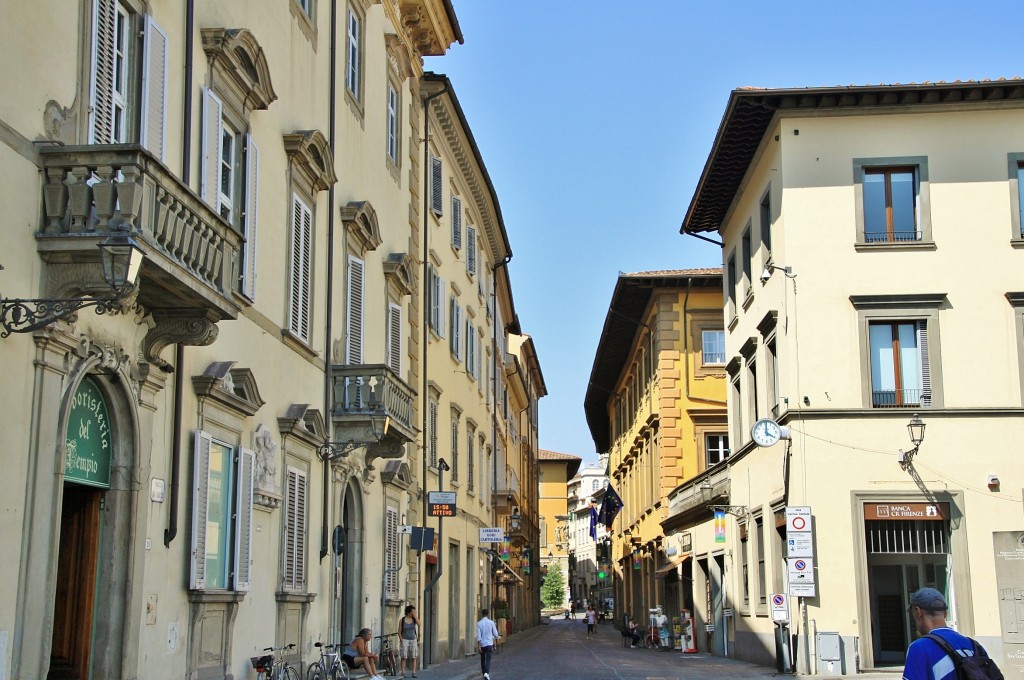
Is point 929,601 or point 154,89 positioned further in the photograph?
point 154,89

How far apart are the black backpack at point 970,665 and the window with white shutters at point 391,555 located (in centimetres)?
1855

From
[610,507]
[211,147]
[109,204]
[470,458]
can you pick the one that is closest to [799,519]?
[211,147]

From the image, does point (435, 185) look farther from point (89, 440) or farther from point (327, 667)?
point (89, 440)

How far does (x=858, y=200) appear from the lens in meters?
26.1

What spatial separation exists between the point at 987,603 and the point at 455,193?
61.1 ft

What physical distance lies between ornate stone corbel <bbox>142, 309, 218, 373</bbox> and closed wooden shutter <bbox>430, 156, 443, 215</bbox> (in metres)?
18.2

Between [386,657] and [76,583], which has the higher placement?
[76,583]

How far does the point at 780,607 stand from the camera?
26.1m

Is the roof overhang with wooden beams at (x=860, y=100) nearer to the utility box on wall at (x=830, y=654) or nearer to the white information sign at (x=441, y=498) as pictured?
the white information sign at (x=441, y=498)

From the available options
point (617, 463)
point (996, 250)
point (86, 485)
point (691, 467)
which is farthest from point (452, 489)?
point (617, 463)

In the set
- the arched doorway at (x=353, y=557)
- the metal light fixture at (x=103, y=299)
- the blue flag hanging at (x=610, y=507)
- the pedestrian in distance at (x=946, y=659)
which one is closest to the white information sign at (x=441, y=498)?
the arched doorway at (x=353, y=557)

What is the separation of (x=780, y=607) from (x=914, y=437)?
451 cm

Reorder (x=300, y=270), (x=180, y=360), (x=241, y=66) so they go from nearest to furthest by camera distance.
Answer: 1. (x=180, y=360)
2. (x=241, y=66)
3. (x=300, y=270)

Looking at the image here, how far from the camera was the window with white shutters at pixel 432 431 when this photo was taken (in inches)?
1195
